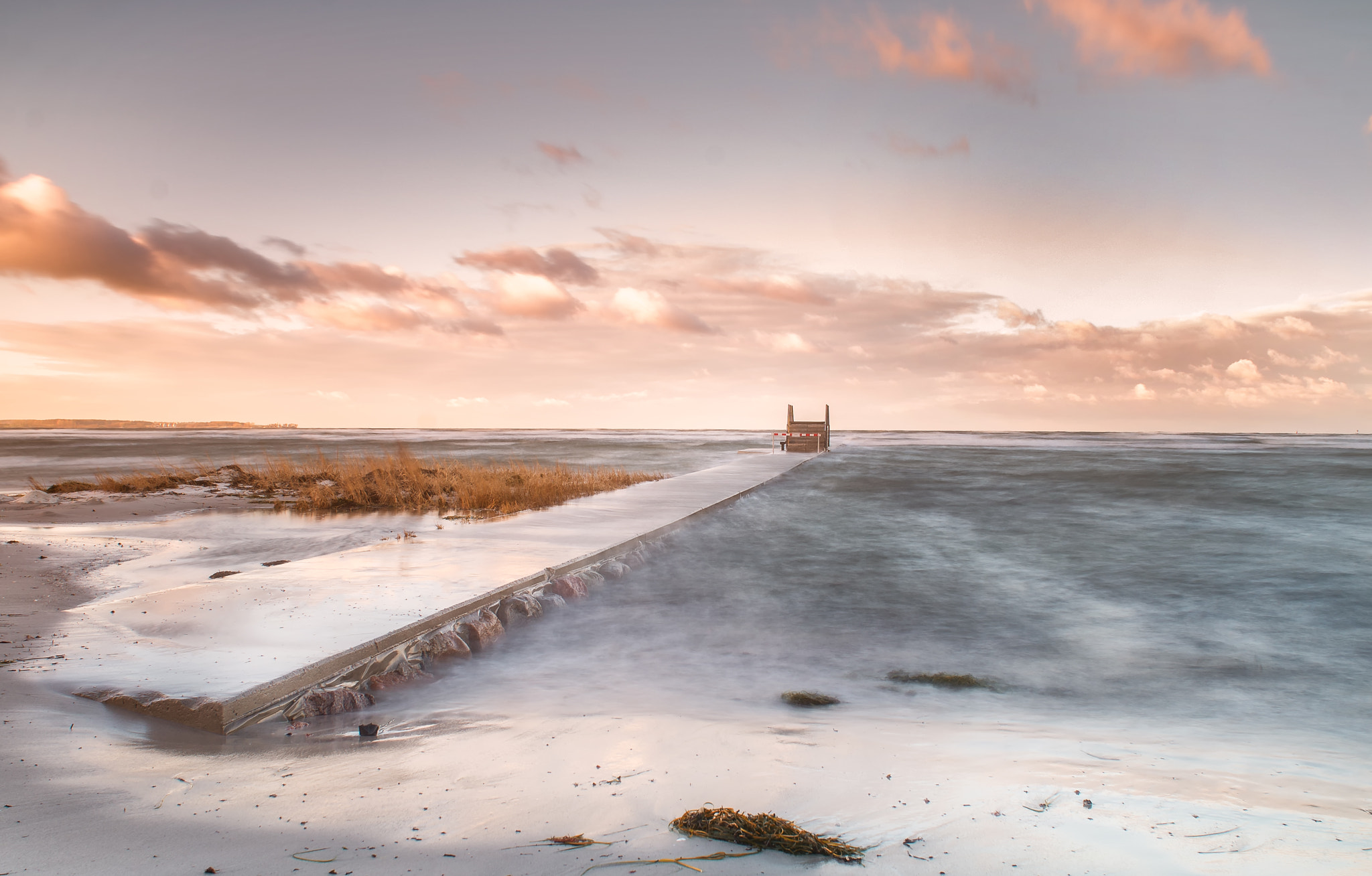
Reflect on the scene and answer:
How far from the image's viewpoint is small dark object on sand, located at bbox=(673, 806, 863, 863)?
8.34ft

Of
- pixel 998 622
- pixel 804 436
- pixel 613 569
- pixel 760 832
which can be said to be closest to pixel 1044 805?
pixel 760 832

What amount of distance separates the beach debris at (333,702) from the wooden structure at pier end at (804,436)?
1167 inches

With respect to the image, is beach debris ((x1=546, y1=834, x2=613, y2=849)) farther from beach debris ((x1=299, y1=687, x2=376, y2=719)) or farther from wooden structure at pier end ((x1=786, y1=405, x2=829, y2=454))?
wooden structure at pier end ((x1=786, y1=405, x2=829, y2=454))

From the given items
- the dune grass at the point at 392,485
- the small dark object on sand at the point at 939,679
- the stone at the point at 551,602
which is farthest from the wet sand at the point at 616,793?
the dune grass at the point at 392,485

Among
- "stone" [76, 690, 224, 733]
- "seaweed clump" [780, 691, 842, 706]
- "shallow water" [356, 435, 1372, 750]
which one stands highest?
"stone" [76, 690, 224, 733]

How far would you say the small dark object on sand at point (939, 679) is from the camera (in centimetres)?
521

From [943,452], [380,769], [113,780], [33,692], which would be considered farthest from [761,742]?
[943,452]

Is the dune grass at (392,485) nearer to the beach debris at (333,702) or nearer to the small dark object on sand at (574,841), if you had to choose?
the beach debris at (333,702)

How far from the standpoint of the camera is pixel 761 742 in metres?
3.80

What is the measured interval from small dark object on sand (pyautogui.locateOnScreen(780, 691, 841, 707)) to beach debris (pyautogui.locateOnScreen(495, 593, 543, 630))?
239 centimetres

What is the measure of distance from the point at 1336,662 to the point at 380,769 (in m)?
7.34

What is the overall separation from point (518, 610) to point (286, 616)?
70.2 inches

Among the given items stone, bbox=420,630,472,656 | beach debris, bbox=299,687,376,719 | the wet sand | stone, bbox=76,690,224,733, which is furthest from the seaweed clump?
stone, bbox=76,690,224,733

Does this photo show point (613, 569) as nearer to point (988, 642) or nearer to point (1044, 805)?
point (988, 642)
